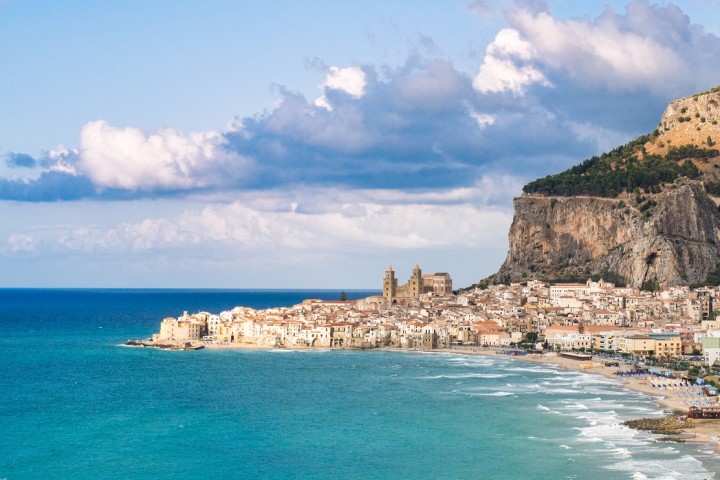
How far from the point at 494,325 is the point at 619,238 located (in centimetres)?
3888

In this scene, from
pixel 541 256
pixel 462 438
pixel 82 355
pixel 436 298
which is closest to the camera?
pixel 462 438

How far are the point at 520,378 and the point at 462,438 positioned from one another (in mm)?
30341

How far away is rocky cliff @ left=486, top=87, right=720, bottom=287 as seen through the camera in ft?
481

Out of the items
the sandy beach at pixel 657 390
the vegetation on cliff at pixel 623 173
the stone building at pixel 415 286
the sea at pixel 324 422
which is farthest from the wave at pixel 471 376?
the vegetation on cliff at pixel 623 173

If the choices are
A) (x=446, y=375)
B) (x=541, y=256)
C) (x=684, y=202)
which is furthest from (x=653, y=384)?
(x=541, y=256)

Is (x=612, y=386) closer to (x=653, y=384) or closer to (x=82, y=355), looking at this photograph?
(x=653, y=384)

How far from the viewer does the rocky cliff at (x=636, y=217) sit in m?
146

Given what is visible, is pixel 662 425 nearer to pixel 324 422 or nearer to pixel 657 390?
pixel 657 390

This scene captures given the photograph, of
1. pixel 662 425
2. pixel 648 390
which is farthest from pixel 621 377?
pixel 662 425

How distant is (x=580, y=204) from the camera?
162 m

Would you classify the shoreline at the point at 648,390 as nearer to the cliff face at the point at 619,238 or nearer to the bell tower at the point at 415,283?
the cliff face at the point at 619,238

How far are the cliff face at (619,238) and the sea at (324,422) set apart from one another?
5196 cm

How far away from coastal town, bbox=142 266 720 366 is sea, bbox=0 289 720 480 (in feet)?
53.9

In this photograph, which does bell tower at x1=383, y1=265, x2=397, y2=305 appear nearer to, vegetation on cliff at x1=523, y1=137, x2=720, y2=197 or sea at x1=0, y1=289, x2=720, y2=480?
vegetation on cliff at x1=523, y1=137, x2=720, y2=197
